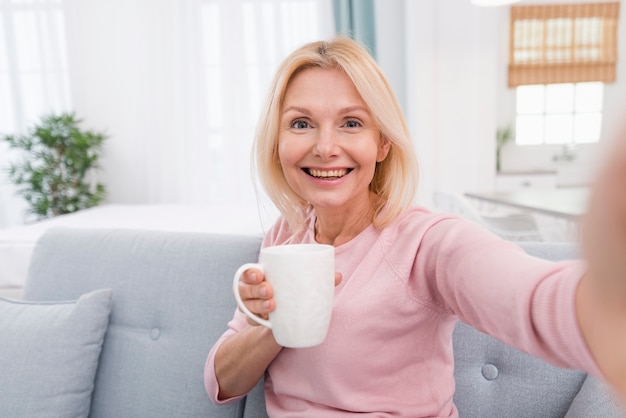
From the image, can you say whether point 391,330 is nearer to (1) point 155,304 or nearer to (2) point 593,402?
(2) point 593,402

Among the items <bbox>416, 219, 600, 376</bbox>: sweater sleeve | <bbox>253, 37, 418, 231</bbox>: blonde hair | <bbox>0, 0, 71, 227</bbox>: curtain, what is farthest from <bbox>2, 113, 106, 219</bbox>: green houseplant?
<bbox>416, 219, 600, 376</bbox>: sweater sleeve

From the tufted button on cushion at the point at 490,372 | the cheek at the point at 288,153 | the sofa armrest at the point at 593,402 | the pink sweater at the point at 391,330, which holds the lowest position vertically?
Answer: the tufted button on cushion at the point at 490,372

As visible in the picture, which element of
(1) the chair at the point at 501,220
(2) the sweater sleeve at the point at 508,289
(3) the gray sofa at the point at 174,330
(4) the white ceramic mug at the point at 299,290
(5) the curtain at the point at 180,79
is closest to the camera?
(2) the sweater sleeve at the point at 508,289

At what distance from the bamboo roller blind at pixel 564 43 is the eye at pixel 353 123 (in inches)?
170

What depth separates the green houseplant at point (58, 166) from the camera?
3678 mm

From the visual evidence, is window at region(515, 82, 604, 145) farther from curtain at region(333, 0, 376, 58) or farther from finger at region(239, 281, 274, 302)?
finger at region(239, 281, 274, 302)

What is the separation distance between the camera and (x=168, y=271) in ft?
4.07

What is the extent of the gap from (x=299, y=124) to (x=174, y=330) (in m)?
0.63

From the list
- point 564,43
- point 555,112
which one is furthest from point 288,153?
point 555,112

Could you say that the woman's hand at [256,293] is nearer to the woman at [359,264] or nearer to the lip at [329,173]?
the woman at [359,264]

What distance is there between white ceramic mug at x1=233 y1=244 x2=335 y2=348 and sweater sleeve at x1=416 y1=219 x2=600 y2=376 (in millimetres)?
182

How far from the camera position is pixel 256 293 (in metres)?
0.63

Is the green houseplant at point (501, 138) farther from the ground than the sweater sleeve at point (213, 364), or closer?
farther from the ground

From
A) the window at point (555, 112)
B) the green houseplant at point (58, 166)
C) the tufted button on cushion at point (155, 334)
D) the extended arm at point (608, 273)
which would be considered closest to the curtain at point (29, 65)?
the green houseplant at point (58, 166)
